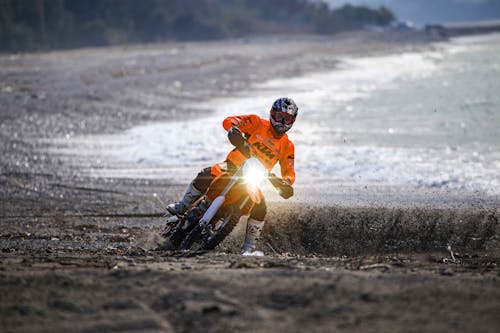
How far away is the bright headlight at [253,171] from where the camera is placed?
26.1 ft

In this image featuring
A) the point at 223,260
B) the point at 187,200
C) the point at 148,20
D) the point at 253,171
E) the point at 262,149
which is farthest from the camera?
the point at 148,20

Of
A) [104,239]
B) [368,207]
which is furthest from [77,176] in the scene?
[368,207]

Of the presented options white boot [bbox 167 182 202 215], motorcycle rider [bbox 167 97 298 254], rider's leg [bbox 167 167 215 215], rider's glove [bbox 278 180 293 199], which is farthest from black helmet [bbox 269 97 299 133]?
white boot [bbox 167 182 202 215]

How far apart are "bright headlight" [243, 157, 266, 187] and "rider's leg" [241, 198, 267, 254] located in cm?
46

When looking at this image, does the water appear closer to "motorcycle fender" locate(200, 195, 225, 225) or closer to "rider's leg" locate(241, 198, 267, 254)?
"rider's leg" locate(241, 198, 267, 254)

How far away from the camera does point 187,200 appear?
9039 millimetres

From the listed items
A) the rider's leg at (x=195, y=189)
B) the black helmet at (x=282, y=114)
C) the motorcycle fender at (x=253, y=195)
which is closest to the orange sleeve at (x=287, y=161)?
the black helmet at (x=282, y=114)

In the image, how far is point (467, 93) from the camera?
33.2 meters

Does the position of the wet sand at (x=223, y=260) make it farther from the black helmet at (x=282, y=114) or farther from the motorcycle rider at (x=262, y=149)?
the black helmet at (x=282, y=114)

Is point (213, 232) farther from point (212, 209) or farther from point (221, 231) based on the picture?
point (212, 209)

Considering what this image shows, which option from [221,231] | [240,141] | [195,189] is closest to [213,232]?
[221,231]

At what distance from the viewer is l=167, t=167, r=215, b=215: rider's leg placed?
8.78 meters

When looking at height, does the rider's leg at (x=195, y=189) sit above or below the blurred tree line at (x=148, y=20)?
below

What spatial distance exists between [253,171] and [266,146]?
27.8 inches
